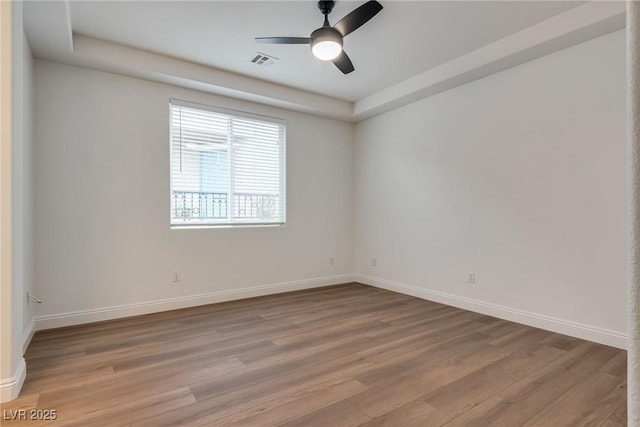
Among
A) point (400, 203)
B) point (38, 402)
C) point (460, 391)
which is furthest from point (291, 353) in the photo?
point (400, 203)

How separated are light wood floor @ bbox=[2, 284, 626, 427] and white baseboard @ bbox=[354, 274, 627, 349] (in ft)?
0.45

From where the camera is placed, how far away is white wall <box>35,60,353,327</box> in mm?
3424

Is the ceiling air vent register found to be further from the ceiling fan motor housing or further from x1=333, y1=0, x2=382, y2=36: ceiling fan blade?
x1=333, y1=0, x2=382, y2=36: ceiling fan blade

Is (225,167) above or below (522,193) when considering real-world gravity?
above

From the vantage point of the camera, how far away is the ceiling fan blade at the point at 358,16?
2449mm

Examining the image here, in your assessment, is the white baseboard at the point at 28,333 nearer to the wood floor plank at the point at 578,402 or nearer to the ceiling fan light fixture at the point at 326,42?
the ceiling fan light fixture at the point at 326,42

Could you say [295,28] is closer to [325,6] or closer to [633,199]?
[325,6]

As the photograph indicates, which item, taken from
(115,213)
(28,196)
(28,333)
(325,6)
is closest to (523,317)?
(325,6)

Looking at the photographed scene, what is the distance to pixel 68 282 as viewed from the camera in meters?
3.49

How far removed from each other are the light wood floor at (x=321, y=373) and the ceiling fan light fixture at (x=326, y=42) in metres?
2.50

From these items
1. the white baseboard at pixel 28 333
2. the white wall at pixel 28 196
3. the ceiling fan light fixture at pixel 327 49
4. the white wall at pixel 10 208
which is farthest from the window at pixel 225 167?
the ceiling fan light fixture at pixel 327 49

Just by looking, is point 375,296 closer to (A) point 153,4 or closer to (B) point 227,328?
(B) point 227,328

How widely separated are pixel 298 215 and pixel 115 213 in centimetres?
240

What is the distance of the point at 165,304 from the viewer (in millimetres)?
4008
